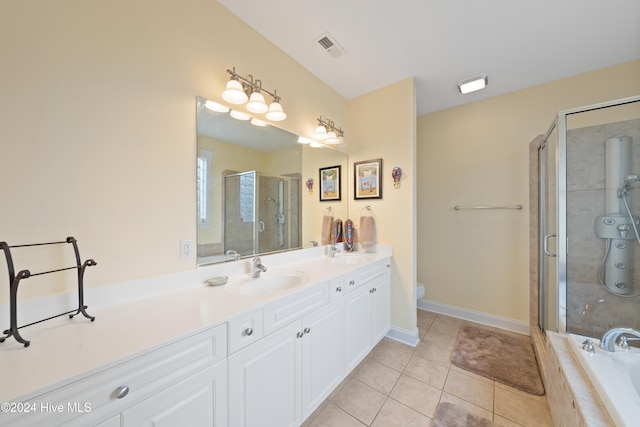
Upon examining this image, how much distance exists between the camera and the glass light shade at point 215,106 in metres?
1.37

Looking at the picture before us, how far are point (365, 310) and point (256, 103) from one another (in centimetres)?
175

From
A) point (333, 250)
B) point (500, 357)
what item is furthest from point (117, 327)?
point (500, 357)

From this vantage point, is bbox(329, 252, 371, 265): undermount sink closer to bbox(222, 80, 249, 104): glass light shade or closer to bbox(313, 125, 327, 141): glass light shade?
bbox(313, 125, 327, 141): glass light shade

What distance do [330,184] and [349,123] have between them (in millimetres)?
788

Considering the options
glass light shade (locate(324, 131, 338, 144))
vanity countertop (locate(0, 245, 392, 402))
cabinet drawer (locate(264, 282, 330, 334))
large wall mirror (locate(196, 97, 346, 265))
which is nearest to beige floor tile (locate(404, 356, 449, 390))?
cabinet drawer (locate(264, 282, 330, 334))

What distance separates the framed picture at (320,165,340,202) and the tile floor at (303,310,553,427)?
1.54 metres

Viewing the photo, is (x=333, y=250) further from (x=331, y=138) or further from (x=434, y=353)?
(x=434, y=353)

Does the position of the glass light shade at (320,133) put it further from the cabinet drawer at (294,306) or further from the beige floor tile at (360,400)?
the beige floor tile at (360,400)

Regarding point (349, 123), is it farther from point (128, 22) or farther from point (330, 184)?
point (128, 22)

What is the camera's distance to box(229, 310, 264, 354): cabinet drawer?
0.93m

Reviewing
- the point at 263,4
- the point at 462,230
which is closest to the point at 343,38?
the point at 263,4

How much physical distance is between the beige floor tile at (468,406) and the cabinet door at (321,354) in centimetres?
72

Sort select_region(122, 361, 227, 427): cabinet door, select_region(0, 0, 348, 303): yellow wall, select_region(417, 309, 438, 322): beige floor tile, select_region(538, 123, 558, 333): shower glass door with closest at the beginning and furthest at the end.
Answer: select_region(122, 361, 227, 427): cabinet door
select_region(0, 0, 348, 303): yellow wall
select_region(538, 123, 558, 333): shower glass door
select_region(417, 309, 438, 322): beige floor tile

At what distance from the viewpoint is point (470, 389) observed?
5.24 feet
